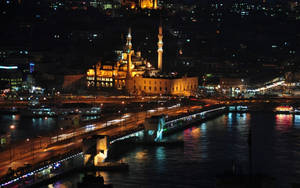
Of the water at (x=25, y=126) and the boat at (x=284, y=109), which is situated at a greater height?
the boat at (x=284, y=109)

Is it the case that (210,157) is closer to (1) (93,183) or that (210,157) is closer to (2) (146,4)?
(1) (93,183)

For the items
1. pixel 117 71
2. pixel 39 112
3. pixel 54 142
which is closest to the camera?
pixel 54 142

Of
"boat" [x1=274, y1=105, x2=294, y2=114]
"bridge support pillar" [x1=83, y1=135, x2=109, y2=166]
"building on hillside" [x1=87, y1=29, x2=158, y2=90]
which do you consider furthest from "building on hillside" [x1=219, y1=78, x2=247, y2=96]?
"bridge support pillar" [x1=83, y1=135, x2=109, y2=166]

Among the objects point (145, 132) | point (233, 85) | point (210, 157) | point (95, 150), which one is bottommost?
point (210, 157)

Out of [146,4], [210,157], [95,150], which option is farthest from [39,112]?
[146,4]

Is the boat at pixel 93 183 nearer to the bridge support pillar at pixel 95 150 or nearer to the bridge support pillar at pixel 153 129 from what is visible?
the bridge support pillar at pixel 95 150

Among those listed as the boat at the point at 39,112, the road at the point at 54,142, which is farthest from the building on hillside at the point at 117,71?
the road at the point at 54,142

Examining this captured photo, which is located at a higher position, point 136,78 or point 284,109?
point 136,78

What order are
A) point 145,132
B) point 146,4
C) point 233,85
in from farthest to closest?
point 146,4
point 233,85
point 145,132

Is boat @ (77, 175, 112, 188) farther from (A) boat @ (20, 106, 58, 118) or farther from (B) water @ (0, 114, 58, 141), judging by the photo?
(A) boat @ (20, 106, 58, 118)
